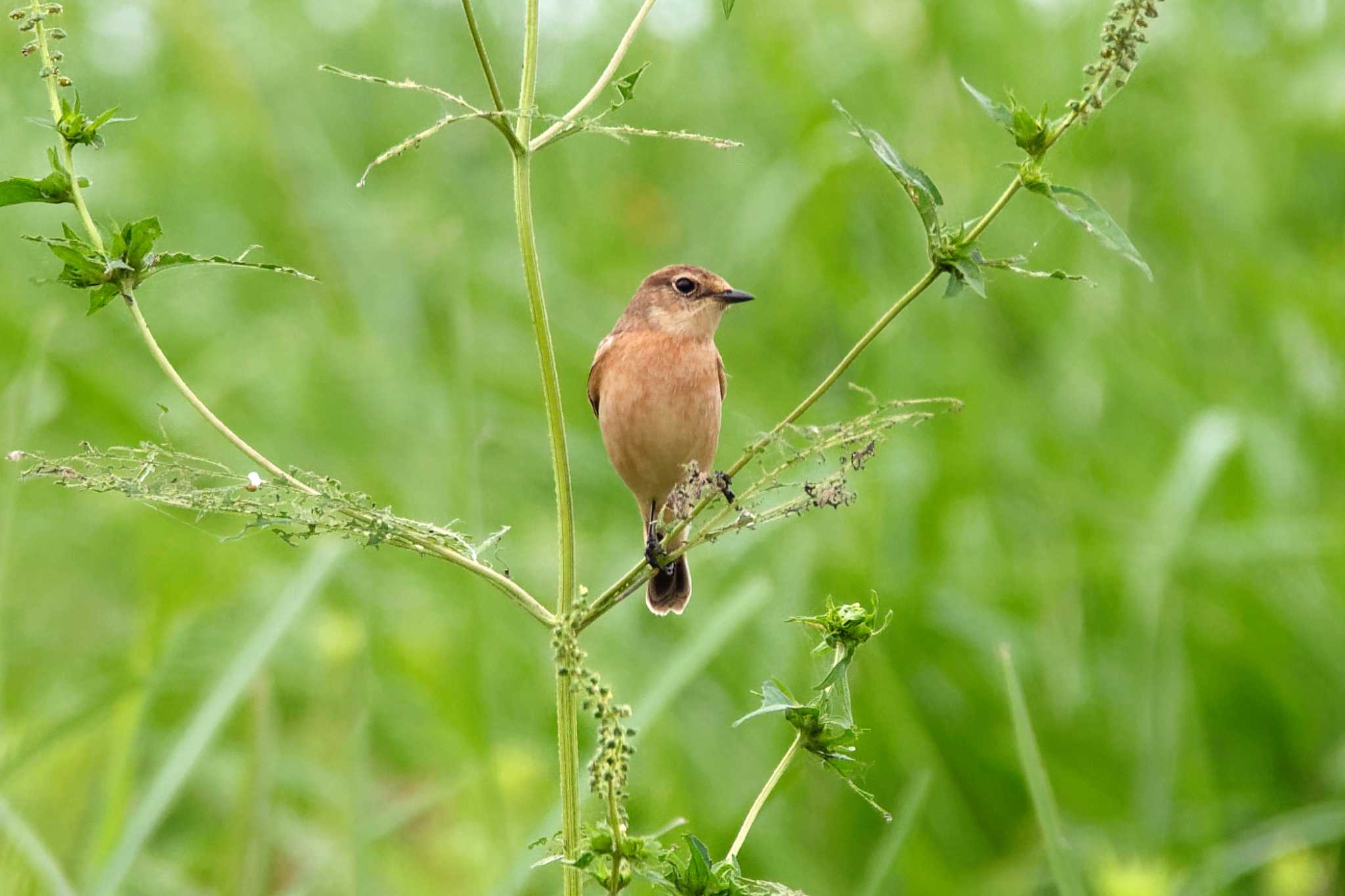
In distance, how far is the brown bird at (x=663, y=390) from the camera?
2.87 metres

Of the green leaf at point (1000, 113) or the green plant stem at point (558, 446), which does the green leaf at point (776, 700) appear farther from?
the green leaf at point (1000, 113)

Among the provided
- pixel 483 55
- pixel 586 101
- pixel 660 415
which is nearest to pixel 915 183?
pixel 586 101

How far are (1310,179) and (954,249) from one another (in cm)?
556

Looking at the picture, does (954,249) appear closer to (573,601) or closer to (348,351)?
(573,601)

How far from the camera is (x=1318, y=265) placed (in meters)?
6.29

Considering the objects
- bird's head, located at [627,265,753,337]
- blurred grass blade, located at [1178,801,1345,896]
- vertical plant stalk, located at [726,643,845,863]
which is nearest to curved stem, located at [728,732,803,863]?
vertical plant stalk, located at [726,643,845,863]

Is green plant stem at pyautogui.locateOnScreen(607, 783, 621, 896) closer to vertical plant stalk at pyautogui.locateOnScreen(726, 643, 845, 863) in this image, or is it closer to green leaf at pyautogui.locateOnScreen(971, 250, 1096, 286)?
vertical plant stalk at pyautogui.locateOnScreen(726, 643, 845, 863)

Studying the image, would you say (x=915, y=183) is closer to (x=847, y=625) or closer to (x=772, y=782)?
(x=847, y=625)

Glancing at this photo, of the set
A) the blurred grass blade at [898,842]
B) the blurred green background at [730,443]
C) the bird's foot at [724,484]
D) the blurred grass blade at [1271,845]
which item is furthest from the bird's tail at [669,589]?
the blurred grass blade at [1271,845]

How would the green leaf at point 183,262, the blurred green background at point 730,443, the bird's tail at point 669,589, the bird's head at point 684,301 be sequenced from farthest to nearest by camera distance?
the blurred green background at point 730,443 < the bird's head at point 684,301 < the bird's tail at point 669,589 < the green leaf at point 183,262

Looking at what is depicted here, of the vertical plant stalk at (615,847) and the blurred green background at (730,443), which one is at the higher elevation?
the blurred green background at (730,443)

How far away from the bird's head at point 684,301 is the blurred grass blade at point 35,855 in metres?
1.57

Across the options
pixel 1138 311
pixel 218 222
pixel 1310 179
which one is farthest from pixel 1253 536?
pixel 218 222

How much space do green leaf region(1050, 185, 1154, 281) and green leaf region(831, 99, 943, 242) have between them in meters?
0.13
